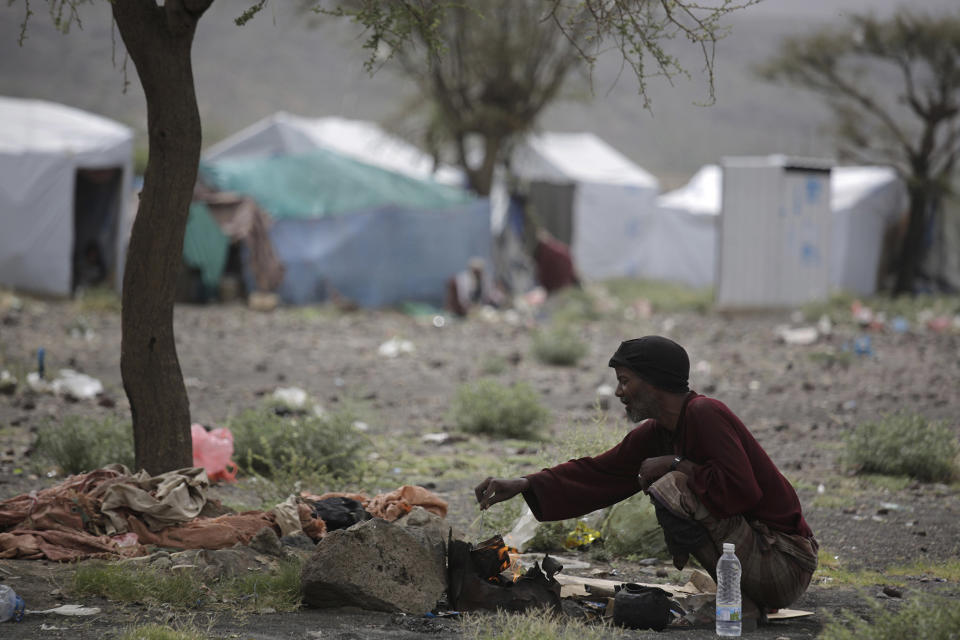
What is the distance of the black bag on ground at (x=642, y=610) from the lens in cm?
381

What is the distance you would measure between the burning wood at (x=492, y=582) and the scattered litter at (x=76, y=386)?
5551mm

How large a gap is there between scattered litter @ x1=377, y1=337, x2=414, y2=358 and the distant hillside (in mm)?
37966

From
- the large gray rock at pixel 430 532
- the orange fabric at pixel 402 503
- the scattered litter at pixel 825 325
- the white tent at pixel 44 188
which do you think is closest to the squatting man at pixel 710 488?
the large gray rock at pixel 430 532

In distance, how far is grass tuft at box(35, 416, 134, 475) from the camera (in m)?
6.07

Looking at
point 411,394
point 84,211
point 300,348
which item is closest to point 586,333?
point 300,348

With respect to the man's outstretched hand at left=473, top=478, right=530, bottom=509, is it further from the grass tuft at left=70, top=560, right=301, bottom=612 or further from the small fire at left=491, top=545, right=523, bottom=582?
the grass tuft at left=70, top=560, right=301, bottom=612

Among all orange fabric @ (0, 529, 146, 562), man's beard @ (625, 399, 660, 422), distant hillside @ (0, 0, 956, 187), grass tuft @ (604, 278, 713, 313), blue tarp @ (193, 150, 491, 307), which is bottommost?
orange fabric @ (0, 529, 146, 562)

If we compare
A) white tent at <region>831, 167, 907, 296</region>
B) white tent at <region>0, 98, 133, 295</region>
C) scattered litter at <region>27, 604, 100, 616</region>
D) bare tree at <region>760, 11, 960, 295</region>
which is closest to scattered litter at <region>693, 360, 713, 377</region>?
scattered litter at <region>27, 604, 100, 616</region>

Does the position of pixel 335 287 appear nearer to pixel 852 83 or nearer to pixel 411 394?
pixel 411 394

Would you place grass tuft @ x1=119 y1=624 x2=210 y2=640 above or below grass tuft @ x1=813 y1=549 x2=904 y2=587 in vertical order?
above

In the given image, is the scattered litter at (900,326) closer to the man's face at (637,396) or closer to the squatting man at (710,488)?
the squatting man at (710,488)

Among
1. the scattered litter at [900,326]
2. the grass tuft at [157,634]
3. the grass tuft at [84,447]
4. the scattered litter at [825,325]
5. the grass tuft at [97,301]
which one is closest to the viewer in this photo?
the grass tuft at [157,634]

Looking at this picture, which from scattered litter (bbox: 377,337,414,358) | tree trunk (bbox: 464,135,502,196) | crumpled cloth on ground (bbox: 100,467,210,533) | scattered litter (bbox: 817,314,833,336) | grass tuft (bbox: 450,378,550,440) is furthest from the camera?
tree trunk (bbox: 464,135,502,196)

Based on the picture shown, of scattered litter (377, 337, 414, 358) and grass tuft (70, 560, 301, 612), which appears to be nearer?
grass tuft (70, 560, 301, 612)
